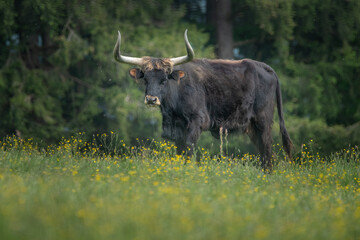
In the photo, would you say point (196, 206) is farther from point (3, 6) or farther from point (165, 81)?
point (3, 6)

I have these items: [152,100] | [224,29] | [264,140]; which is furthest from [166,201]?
[224,29]

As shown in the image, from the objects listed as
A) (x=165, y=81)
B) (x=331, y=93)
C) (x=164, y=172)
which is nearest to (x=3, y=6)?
(x=165, y=81)

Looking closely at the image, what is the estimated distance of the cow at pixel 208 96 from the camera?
333 inches

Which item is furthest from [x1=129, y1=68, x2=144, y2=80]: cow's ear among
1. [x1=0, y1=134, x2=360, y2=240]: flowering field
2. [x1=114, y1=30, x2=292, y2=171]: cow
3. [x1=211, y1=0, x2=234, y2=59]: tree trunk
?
[x1=211, y1=0, x2=234, y2=59]: tree trunk

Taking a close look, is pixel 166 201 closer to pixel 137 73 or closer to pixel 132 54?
pixel 137 73

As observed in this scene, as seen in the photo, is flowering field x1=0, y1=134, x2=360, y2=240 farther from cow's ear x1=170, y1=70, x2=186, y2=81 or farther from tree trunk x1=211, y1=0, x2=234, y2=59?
tree trunk x1=211, y1=0, x2=234, y2=59

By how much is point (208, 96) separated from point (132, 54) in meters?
6.27

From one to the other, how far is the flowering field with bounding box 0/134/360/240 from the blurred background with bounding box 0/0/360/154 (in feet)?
23.9

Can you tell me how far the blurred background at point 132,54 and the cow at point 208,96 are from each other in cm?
488

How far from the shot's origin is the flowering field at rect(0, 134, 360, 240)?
402cm

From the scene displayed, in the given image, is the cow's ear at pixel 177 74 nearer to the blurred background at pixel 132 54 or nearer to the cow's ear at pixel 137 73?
the cow's ear at pixel 137 73

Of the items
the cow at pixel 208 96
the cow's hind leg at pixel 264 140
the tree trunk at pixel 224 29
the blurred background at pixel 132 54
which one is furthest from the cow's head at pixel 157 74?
the tree trunk at pixel 224 29

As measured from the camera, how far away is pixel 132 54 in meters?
14.8

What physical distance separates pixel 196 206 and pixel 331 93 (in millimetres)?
12901
